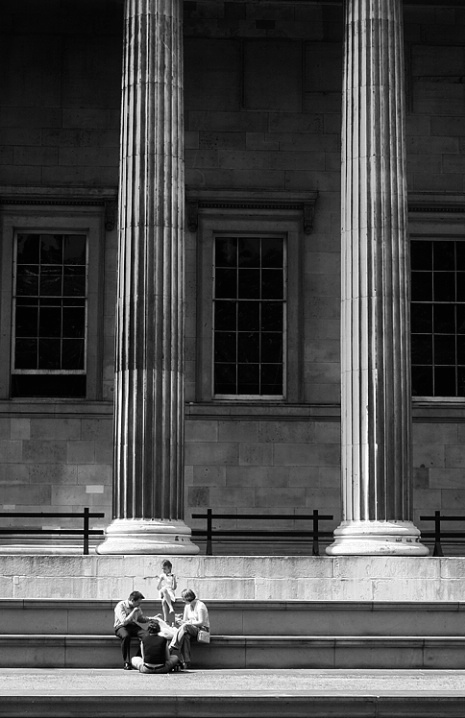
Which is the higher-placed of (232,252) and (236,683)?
(232,252)

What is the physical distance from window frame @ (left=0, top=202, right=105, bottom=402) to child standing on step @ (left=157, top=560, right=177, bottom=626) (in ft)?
32.5

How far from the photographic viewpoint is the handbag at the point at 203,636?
953 inches

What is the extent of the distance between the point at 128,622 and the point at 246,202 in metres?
14.0

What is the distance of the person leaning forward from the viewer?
2417 cm

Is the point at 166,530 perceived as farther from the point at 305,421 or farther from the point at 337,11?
the point at 337,11

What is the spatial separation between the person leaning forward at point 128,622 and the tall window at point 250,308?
11.5 meters

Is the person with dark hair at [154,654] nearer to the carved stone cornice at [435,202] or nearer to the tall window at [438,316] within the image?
the tall window at [438,316]

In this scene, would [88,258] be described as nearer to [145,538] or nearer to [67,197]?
[67,197]

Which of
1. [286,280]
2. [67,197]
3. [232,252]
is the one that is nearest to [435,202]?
[286,280]

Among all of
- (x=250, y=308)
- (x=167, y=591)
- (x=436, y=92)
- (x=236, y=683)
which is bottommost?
(x=236, y=683)

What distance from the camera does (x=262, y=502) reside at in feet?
112

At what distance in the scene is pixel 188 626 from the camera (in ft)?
79.2

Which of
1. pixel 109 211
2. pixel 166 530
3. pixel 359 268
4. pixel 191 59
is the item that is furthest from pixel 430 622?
pixel 191 59

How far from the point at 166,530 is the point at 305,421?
8.32 metres
